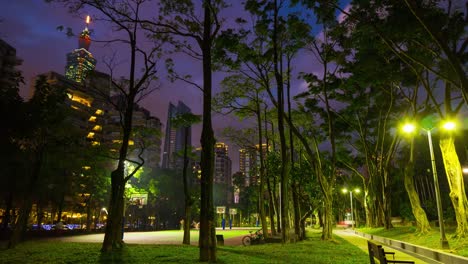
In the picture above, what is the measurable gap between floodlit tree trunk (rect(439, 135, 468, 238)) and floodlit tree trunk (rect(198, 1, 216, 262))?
11801 millimetres

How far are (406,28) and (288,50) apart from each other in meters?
8.31

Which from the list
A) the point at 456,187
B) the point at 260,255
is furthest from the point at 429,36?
the point at 260,255

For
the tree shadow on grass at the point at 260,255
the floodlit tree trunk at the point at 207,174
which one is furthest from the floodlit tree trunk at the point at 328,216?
the floodlit tree trunk at the point at 207,174

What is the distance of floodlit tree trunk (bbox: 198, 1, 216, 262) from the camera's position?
11.4 meters

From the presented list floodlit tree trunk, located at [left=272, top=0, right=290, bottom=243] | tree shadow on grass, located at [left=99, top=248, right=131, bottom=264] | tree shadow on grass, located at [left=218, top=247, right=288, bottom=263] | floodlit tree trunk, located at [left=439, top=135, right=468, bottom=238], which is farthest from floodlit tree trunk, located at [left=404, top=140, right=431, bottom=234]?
tree shadow on grass, located at [left=99, top=248, right=131, bottom=264]

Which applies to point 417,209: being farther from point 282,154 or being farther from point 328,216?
point 282,154

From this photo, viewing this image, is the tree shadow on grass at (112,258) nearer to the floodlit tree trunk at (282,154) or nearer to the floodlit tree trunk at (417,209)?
the floodlit tree trunk at (282,154)

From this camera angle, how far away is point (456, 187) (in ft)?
56.1

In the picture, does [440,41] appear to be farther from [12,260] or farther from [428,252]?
[12,260]

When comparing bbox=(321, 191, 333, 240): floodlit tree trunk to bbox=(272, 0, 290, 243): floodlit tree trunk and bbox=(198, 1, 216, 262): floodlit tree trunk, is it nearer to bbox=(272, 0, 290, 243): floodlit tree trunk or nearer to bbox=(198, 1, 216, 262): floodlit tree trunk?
bbox=(272, 0, 290, 243): floodlit tree trunk

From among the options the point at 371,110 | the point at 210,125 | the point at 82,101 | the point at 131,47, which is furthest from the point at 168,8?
the point at 82,101

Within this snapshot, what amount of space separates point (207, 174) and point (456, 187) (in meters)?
12.2

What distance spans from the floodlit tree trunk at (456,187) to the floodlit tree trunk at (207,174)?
11801 mm

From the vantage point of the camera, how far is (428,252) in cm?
1557
